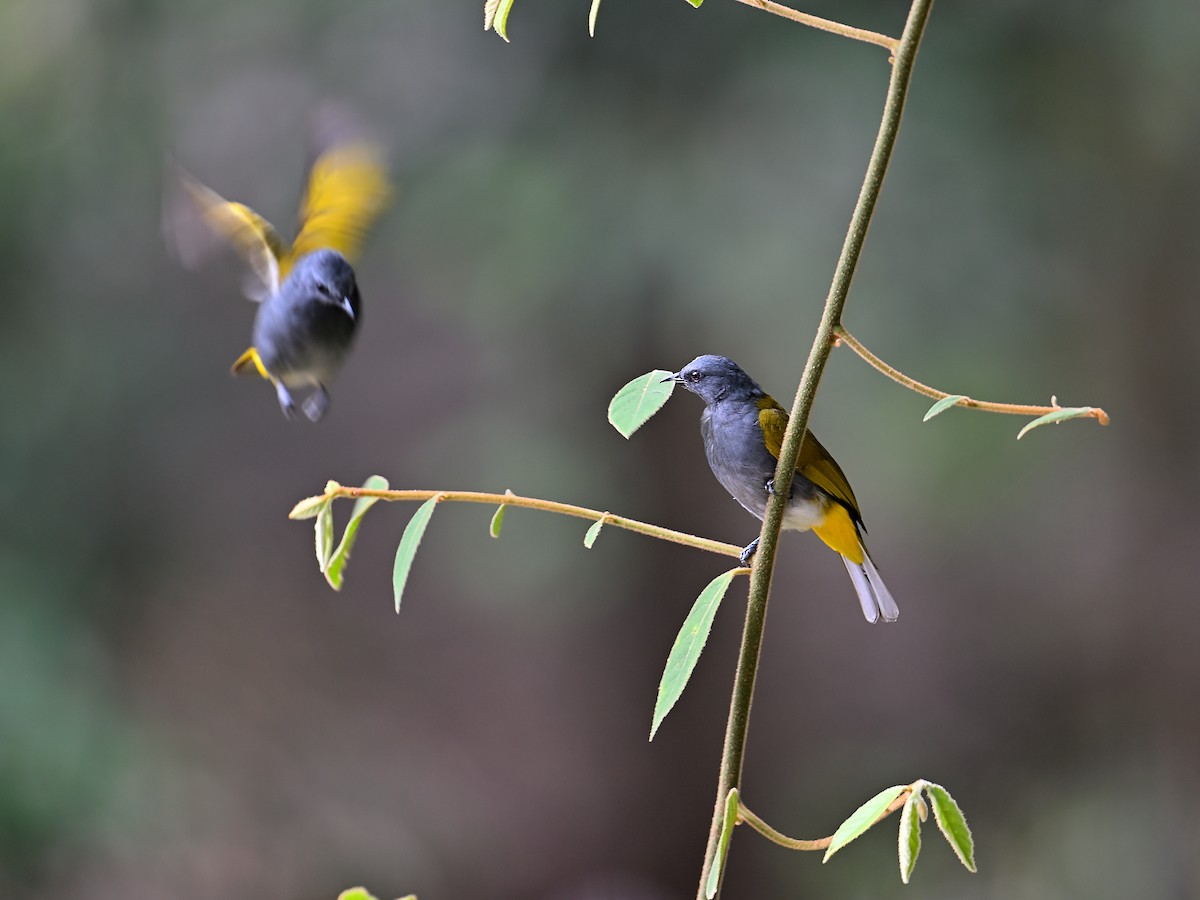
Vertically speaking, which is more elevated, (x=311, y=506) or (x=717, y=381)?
(x=717, y=381)

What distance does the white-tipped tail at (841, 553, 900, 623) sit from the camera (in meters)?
0.93

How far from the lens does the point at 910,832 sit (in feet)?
1.90

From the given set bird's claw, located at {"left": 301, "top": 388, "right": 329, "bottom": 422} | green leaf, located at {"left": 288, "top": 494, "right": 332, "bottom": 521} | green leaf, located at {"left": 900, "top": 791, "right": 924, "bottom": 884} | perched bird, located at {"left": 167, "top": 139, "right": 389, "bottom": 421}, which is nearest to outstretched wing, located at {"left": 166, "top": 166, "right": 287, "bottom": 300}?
perched bird, located at {"left": 167, "top": 139, "right": 389, "bottom": 421}

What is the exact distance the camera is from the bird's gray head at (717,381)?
2.85 ft

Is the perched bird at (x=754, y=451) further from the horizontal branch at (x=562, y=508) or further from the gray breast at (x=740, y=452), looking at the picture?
the horizontal branch at (x=562, y=508)

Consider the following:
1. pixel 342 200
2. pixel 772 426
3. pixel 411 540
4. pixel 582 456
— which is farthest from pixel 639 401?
pixel 582 456

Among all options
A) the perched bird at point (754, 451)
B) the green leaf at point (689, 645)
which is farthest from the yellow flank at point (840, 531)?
the green leaf at point (689, 645)

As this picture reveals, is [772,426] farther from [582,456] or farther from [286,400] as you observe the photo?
[582,456]

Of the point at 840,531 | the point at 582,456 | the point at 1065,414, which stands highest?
the point at 1065,414

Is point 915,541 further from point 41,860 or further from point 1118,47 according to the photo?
point 41,860

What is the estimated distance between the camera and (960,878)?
12.4 feet

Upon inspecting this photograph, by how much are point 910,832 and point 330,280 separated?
1.70 ft

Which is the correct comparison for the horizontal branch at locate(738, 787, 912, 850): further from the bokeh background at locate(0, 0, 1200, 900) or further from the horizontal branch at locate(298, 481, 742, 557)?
the bokeh background at locate(0, 0, 1200, 900)

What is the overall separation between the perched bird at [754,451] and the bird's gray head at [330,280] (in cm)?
23
